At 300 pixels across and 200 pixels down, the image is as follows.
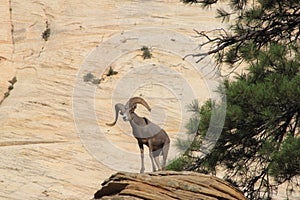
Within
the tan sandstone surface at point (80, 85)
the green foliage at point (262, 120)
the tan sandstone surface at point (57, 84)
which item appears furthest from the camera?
the tan sandstone surface at point (80, 85)

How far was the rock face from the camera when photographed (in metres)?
8.62

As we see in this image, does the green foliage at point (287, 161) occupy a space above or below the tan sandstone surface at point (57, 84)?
below

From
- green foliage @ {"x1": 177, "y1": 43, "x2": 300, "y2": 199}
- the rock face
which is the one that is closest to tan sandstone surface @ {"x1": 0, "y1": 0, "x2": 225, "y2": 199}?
green foliage @ {"x1": 177, "y1": 43, "x2": 300, "y2": 199}

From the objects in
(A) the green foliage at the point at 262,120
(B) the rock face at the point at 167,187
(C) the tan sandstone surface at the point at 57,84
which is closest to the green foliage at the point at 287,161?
(A) the green foliage at the point at 262,120

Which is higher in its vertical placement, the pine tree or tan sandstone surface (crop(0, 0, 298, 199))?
tan sandstone surface (crop(0, 0, 298, 199))

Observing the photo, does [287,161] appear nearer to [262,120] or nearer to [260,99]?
[260,99]

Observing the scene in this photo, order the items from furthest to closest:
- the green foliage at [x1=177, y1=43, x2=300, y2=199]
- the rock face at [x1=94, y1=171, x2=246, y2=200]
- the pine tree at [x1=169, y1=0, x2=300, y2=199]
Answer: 1. the pine tree at [x1=169, y1=0, x2=300, y2=199]
2. the green foliage at [x1=177, y1=43, x2=300, y2=199]
3. the rock face at [x1=94, y1=171, x2=246, y2=200]

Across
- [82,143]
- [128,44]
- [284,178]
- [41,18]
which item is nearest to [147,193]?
[284,178]

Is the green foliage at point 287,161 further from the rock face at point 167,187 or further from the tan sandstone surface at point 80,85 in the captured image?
the tan sandstone surface at point 80,85

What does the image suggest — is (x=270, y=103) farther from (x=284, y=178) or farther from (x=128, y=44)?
(x=128, y=44)

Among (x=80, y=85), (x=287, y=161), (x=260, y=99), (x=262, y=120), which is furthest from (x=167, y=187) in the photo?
(x=80, y=85)

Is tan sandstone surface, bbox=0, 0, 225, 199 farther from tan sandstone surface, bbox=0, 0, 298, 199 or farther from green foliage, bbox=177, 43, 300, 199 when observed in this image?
green foliage, bbox=177, 43, 300, 199

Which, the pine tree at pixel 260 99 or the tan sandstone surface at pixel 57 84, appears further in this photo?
the tan sandstone surface at pixel 57 84

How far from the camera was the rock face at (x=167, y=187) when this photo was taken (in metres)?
8.62
